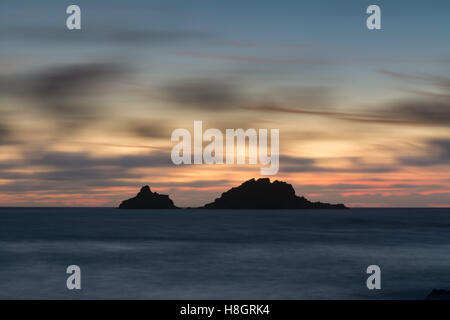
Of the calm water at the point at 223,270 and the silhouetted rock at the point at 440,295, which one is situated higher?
the silhouetted rock at the point at 440,295

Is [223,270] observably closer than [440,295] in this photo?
No

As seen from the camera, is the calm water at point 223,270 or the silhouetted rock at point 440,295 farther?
the calm water at point 223,270

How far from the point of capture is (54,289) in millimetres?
33438

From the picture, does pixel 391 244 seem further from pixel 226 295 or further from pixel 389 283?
pixel 226 295

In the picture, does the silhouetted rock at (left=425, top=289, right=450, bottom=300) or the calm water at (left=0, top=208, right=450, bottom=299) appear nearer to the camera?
the silhouetted rock at (left=425, top=289, right=450, bottom=300)

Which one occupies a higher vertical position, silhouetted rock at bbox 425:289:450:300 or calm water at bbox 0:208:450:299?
silhouetted rock at bbox 425:289:450:300

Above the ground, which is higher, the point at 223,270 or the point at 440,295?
the point at 440,295
